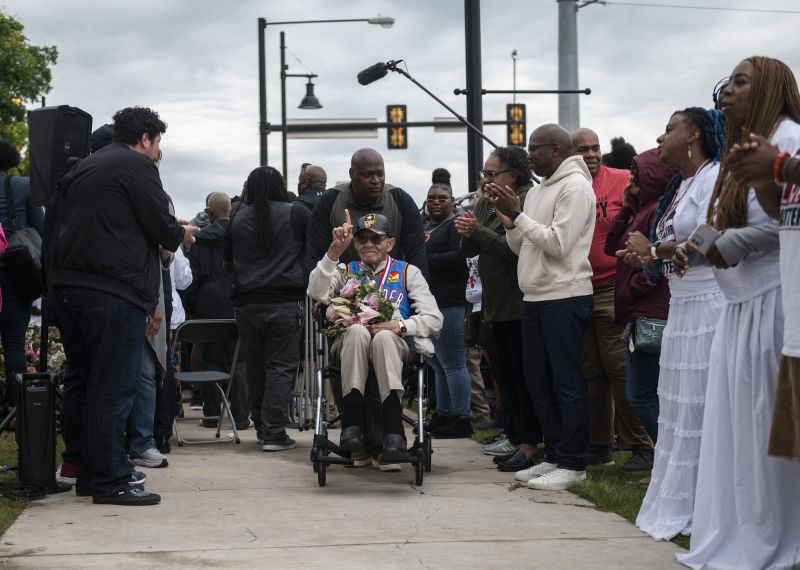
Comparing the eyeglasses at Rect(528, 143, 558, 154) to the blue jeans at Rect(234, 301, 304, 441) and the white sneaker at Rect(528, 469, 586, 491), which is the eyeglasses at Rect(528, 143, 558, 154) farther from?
the blue jeans at Rect(234, 301, 304, 441)

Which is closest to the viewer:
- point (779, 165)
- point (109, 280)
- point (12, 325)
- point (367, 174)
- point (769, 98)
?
point (779, 165)

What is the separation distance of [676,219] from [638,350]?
122 cm

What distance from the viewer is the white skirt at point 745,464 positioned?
15.9 ft

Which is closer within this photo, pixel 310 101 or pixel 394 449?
pixel 394 449

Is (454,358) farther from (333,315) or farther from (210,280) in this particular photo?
(210,280)

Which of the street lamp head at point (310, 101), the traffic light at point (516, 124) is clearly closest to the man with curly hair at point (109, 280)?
the traffic light at point (516, 124)

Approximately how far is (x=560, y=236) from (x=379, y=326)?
1.32 m

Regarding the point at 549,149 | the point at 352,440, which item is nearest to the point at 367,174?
the point at 549,149

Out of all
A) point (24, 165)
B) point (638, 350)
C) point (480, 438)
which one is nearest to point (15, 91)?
point (24, 165)

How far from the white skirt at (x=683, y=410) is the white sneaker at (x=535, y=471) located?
169cm

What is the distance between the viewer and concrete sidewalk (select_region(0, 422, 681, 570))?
5.42 m

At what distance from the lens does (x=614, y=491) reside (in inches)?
275

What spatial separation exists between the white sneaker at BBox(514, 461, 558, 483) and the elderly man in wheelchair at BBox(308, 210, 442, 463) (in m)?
0.81

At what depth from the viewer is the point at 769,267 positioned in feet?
16.1
